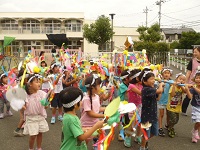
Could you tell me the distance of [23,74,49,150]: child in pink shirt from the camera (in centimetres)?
317

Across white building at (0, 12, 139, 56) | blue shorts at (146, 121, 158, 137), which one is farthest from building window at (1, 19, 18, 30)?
blue shorts at (146, 121, 158, 137)

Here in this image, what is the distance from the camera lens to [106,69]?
4945mm

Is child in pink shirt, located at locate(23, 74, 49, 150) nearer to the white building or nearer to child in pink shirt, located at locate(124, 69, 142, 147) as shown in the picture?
child in pink shirt, located at locate(124, 69, 142, 147)

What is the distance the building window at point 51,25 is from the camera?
3089 cm

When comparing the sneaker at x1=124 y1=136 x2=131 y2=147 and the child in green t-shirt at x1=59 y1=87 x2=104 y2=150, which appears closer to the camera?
the child in green t-shirt at x1=59 y1=87 x2=104 y2=150

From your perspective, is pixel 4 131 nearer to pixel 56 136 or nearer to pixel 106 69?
pixel 56 136

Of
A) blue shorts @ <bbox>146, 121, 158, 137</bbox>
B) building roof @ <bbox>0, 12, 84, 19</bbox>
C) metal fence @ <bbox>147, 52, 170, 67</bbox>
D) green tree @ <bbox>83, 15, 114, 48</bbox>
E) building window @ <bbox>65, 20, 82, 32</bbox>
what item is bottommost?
blue shorts @ <bbox>146, 121, 158, 137</bbox>

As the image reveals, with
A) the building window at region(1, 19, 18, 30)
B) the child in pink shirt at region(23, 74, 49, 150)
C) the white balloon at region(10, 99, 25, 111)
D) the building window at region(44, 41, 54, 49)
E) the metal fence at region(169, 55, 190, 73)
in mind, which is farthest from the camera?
the building window at region(44, 41, 54, 49)

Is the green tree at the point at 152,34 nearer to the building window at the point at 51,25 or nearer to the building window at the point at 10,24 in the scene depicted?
the building window at the point at 51,25

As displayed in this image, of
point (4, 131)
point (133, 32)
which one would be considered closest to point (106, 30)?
point (133, 32)

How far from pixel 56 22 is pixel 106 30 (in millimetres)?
13093

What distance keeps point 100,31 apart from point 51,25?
13.0 m

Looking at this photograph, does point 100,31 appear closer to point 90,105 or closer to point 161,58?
point 161,58

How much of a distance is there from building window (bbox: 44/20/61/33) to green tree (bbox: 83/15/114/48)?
1123 centimetres
